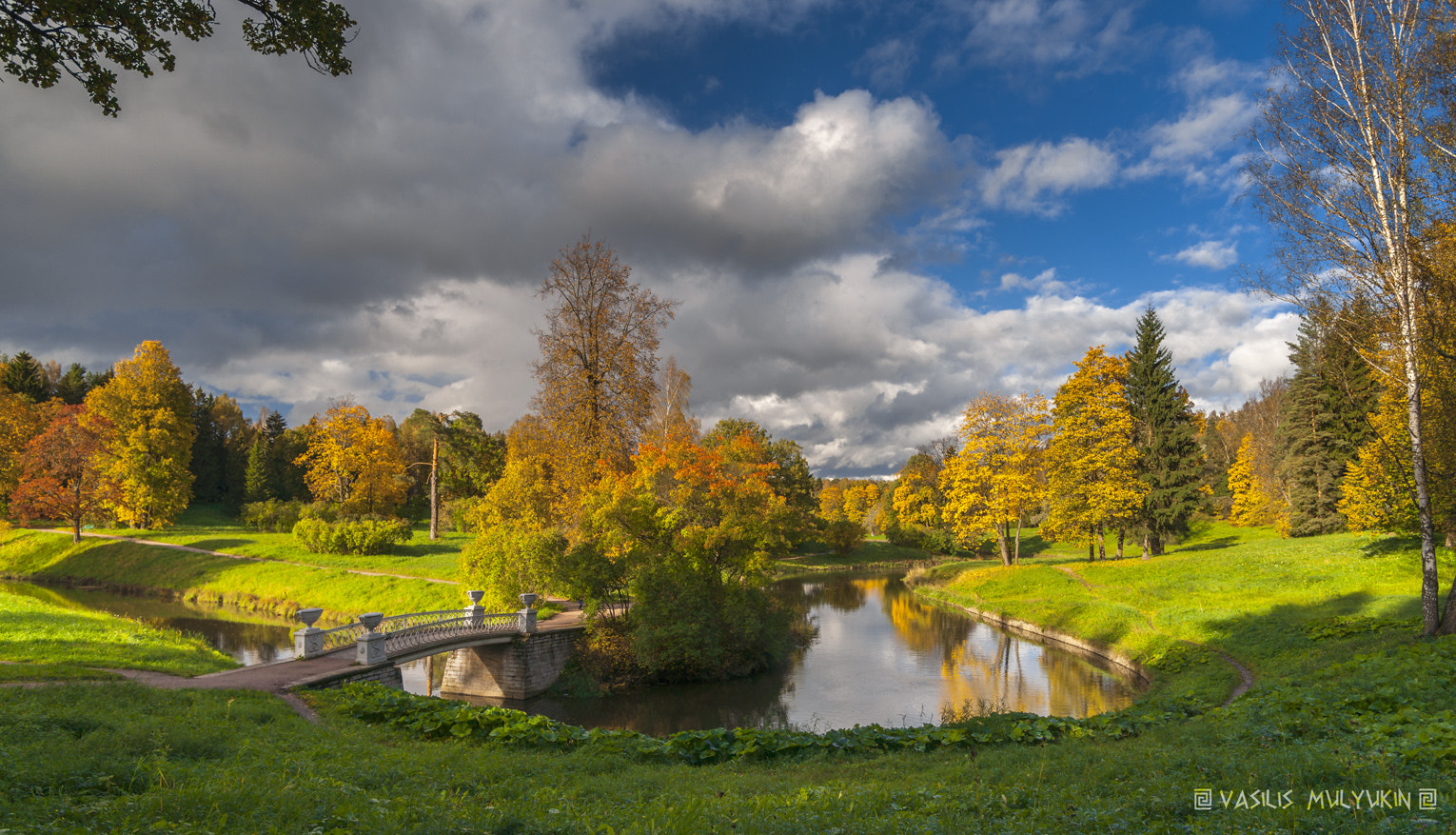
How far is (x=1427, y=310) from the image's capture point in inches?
508

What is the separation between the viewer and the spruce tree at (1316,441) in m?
33.9

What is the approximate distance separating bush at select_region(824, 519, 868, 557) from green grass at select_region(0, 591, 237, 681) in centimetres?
5201

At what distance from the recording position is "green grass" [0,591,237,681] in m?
14.7

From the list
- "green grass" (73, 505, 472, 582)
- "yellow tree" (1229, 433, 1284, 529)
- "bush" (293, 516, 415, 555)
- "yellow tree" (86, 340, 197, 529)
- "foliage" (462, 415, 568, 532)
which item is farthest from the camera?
"yellow tree" (1229, 433, 1284, 529)

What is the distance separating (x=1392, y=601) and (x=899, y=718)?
1521cm

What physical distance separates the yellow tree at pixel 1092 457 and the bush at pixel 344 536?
130ft

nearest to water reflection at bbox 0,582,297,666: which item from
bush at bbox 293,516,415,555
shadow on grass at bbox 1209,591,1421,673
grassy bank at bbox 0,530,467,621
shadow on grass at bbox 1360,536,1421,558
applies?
grassy bank at bbox 0,530,467,621

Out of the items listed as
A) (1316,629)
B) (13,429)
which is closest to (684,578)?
(1316,629)

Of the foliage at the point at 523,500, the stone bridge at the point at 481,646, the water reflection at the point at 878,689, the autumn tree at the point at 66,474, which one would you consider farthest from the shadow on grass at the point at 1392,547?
the autumn tree at the point at 66,474

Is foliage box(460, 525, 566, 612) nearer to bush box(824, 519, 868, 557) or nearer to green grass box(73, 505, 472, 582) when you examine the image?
green grass box(73, 505, 472, 582)

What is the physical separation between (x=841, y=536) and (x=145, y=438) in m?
56.4

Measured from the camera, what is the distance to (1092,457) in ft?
119

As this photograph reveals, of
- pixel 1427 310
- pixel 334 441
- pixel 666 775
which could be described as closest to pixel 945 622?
pixel 1427 310

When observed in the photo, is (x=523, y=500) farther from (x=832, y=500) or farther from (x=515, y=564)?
(x=832, y=500)
